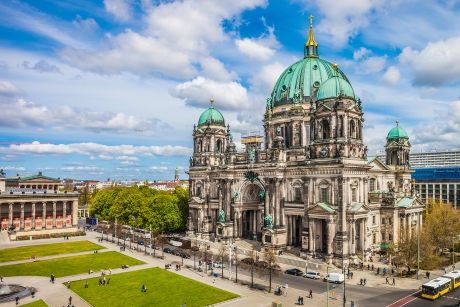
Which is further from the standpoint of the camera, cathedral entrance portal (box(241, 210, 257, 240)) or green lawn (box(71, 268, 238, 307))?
cathedral entrance portal (box(241, 210, 257, 240))

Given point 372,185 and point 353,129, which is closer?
point 353,129

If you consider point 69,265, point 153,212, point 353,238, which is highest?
point 153,212

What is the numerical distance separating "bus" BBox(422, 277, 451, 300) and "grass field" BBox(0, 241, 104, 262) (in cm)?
7053

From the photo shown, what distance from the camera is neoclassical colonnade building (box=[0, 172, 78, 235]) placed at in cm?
11600

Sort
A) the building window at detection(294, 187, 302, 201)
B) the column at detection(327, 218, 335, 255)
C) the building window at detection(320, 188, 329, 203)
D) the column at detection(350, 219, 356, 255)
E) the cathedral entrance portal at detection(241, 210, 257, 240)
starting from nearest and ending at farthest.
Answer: the column at detection(350, 219, 356, 255)
the column at detection(327, 218, 335, 255)
the building window at detection(320, 188, 329, 203)
the building window at detection(294, 187, 302, 201)
the cathedral entrance portal at detection(241, 210, 257, 240)

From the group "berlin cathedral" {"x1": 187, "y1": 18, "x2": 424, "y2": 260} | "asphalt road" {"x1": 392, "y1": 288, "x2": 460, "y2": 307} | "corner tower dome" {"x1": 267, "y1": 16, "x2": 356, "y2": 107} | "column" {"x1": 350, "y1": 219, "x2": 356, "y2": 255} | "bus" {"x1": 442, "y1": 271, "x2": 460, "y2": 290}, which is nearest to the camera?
"asphalt road" {"x1": 392, "y1": 288, "x2": 460, "y2": 307}

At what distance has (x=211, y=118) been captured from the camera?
113m

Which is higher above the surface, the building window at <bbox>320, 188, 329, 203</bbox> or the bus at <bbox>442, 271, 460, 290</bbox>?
the building window at <bbox>320, 188, 329, 203</bbox>

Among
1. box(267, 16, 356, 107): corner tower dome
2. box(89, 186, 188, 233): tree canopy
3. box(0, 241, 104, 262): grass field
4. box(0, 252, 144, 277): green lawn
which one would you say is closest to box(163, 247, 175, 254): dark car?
box(0, 252, 144, 277): green lawn

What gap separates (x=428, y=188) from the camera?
177 meters

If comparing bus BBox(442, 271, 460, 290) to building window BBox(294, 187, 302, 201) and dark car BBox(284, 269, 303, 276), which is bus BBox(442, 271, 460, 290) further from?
building window BBox(294, 187, 302, 201)

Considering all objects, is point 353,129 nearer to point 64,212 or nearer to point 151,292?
point 151,292

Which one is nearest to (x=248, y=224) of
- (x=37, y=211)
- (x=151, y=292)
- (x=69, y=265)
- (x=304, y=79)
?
(x=304, y=79)

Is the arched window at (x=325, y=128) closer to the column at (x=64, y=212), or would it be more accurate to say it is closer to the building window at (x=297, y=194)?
the building window at (x=297, y=194)
